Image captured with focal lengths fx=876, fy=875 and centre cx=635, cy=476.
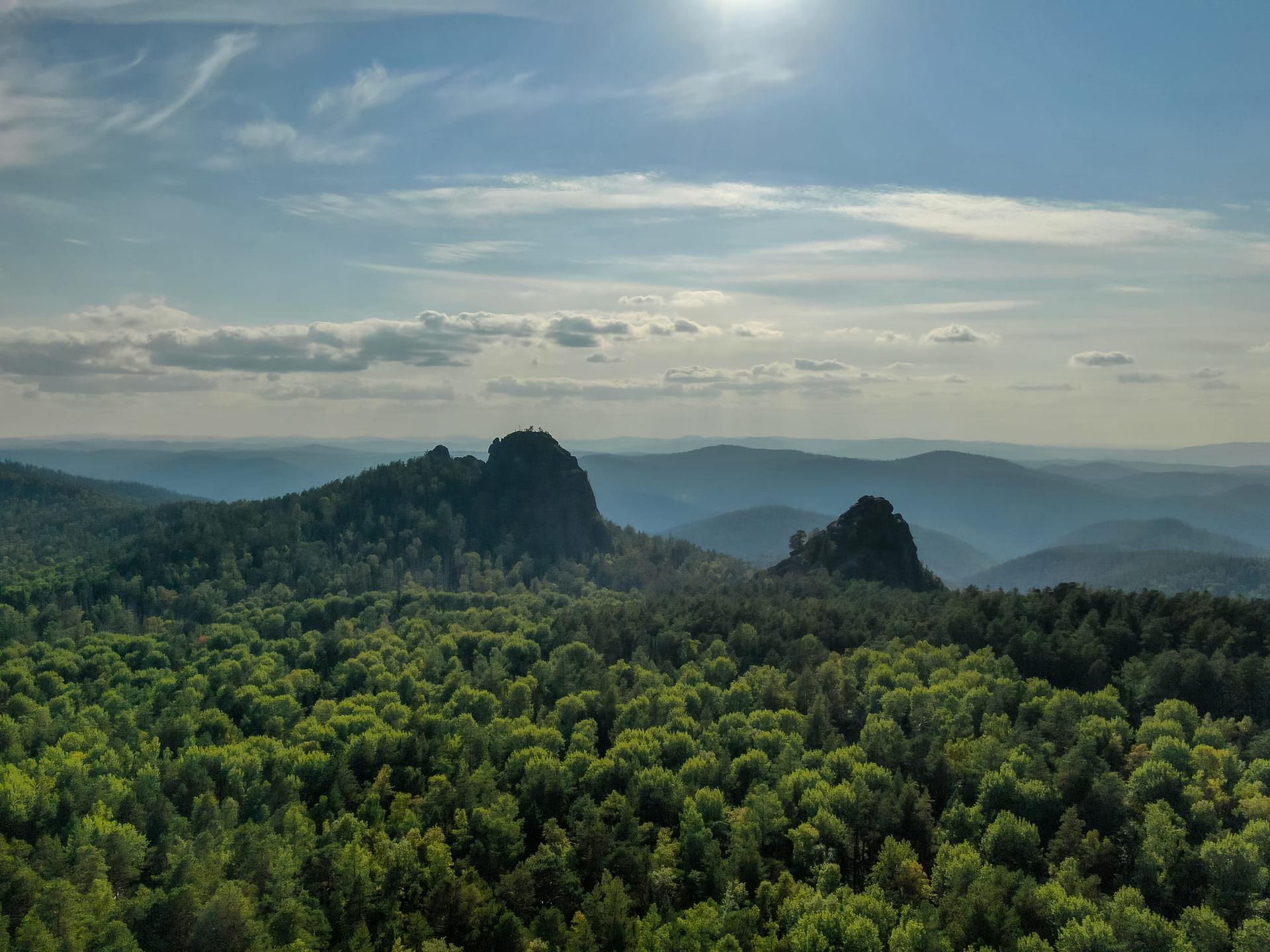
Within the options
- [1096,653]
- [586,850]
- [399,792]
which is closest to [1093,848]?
[586,850]

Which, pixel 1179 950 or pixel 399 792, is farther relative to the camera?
pixel 399 792

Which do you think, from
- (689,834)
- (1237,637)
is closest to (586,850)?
(689,834)

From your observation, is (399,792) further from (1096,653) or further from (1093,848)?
(1096,653)

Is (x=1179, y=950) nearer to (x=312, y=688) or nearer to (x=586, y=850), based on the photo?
(x=586, y=850)

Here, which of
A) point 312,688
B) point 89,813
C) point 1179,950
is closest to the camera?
point 1179,950

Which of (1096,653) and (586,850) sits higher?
(1096,653)

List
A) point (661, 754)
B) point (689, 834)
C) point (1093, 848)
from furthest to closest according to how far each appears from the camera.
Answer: point (661, 754) → point (689, 834) → point (1093, 848)
